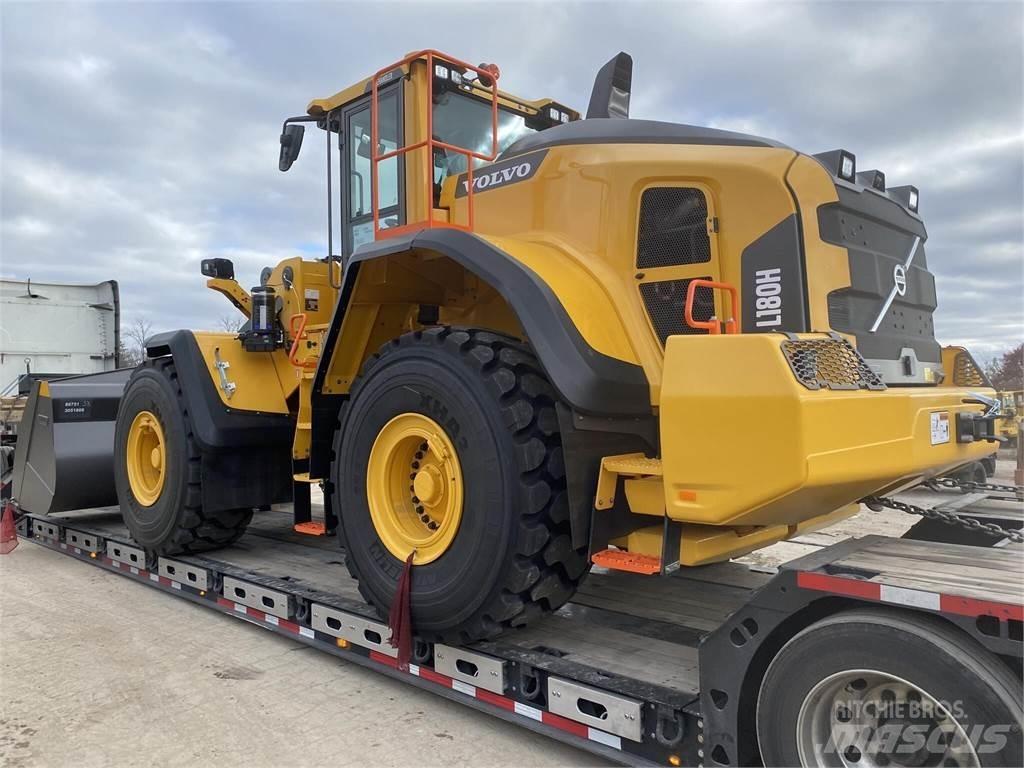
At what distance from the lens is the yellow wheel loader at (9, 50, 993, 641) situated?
274 centimetres

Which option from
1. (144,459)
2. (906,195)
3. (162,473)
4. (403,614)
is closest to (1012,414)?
(906,195)

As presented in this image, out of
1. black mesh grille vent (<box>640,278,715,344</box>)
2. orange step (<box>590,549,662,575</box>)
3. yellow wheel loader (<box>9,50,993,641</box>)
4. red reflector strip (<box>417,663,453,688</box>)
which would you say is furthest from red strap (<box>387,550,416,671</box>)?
black mesh grille vent (<box>640,278,715,344</box>)

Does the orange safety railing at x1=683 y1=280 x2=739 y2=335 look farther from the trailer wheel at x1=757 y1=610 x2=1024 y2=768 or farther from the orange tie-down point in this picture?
the orange tie-down point

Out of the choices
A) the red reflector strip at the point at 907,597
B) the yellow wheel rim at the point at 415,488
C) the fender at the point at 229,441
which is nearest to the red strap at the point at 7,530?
the fender at the point at 229,441

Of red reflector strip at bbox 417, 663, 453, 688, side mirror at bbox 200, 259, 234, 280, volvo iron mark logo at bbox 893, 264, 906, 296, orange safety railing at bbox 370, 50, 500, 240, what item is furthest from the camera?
side mirror at bbox 200, 259, 234, 280

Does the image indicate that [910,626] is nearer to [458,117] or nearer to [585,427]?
[585,427]

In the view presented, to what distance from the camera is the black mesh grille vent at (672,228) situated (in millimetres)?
3391

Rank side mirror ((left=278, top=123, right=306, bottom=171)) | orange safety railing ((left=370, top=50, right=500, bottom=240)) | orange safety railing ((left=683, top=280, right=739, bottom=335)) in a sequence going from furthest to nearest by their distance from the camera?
side mirror ((left=278, top=123, right=306, bottom=171)) → orange safety railing ((left=370, top=50, right=500, bottom=240)) → orange safety railing ((left=683, top=280, right=739, bottom=335))

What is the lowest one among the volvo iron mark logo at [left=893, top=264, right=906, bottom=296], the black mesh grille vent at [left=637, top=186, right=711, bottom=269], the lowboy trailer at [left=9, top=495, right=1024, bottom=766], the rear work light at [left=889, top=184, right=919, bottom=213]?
the lowboy trailer at [left=9, top=495, right=1024, bottom=766]

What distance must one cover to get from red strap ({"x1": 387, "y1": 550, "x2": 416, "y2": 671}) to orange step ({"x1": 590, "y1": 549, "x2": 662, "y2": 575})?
0.93 meters

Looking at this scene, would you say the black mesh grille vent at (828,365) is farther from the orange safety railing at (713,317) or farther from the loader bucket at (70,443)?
the loader bucket at (70,443)

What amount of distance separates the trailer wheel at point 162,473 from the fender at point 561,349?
121 inches

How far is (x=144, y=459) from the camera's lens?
6.22m

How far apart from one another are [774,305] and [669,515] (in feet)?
3.26
